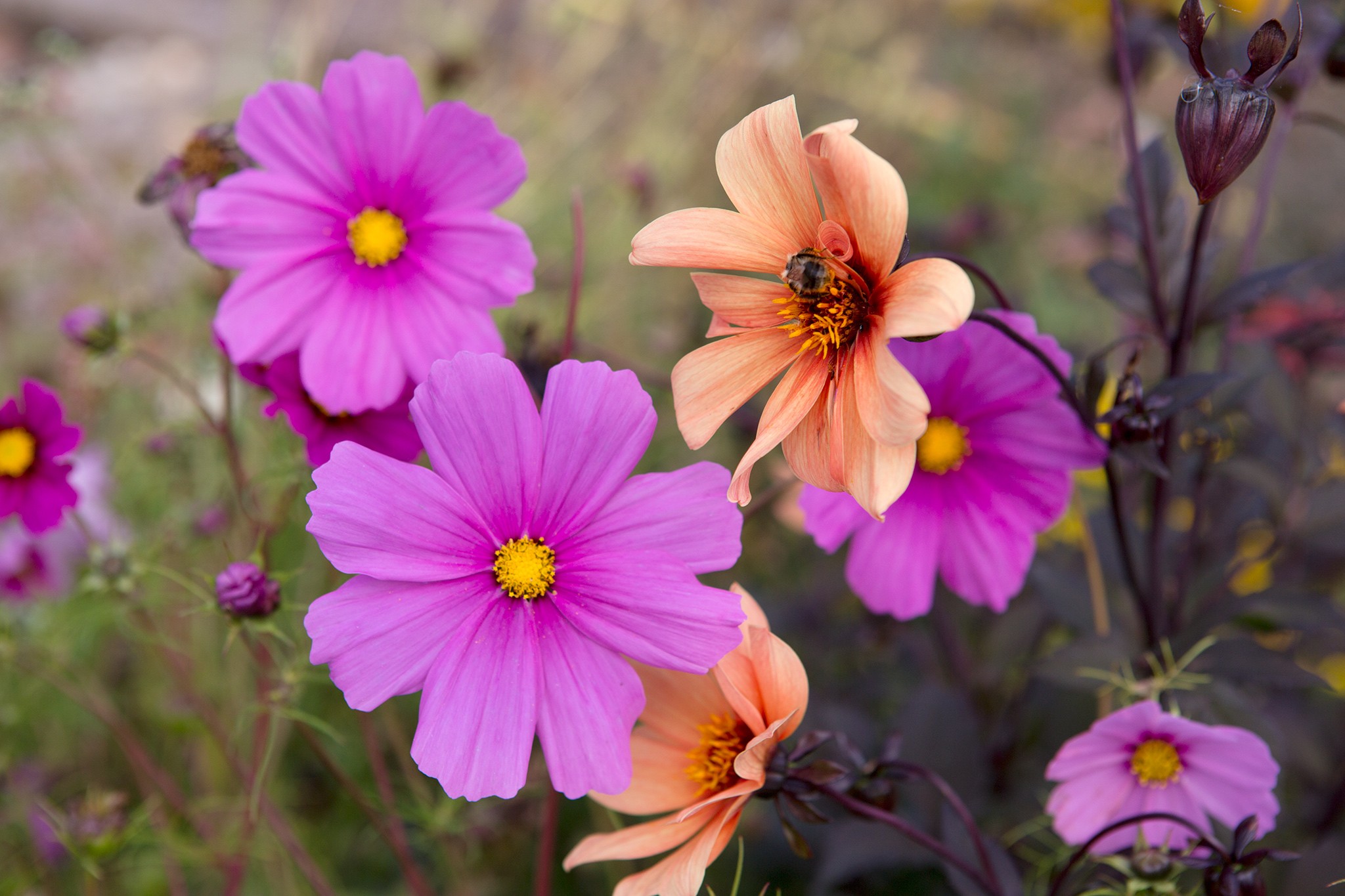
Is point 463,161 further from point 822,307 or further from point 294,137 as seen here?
point 822,307

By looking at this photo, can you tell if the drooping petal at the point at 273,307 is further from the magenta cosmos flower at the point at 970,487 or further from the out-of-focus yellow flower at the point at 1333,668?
the out-of-focus yellow flower at the point at 1333,668

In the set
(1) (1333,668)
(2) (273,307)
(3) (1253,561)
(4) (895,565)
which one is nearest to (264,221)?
(2) (273,307)

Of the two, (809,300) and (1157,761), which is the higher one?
(809,300)

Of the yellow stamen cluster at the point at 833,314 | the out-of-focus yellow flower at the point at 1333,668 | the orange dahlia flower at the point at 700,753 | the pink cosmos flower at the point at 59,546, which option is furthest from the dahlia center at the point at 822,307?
the out-of-focus yellow flower at the point at 1333,668

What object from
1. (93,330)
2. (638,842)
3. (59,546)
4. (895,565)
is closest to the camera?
(638,842)

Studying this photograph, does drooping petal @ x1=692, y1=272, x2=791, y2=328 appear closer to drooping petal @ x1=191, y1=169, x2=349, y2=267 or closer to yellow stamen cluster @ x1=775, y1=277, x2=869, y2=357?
yellow stamen cluster @ x1=775, y1=277, x2=869, y2=357

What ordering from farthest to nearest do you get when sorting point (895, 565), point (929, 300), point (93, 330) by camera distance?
1. point (93, 330)
2. point (895, 565)
3. point (929, 300)

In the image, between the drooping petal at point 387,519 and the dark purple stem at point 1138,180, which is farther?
the dark purple stem at point 1138,180
